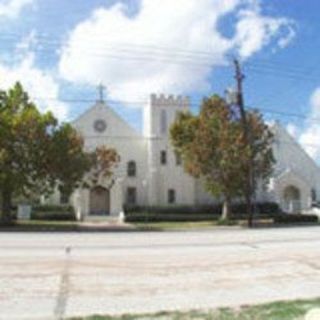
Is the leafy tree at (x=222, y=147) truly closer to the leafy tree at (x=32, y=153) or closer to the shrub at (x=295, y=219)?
the shrub at (x=295, y=219)

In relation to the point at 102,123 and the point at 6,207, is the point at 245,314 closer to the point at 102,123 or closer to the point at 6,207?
the point at 6,207

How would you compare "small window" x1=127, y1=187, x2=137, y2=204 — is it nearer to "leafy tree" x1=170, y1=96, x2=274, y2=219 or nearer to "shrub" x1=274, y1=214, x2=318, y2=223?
"leafy tree" x1=170, y1=96, x2=274, y2=219

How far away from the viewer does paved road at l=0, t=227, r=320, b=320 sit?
1123 cm

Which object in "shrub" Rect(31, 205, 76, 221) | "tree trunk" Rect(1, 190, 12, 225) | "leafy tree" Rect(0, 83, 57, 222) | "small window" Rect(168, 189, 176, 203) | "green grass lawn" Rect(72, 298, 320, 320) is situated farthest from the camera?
"small window" Rect(168, 189, 176, 203)

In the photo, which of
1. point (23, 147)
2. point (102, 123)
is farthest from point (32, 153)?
point (102, 123)

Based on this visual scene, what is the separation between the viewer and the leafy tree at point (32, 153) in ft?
128

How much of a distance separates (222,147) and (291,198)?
18821 millimetres

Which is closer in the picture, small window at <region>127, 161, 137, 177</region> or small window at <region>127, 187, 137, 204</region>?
small window at <region>127, 187, 137, 204</region>

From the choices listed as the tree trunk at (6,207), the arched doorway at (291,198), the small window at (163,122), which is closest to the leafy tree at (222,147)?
the small window at (163,122)

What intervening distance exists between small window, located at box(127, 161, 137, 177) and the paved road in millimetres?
38974

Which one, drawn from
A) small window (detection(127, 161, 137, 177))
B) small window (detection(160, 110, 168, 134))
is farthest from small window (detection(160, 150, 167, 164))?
small window (detection(127, 161, 137, 177))

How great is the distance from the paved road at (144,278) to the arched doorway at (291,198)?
4173 centimetres

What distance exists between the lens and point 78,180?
136 ft

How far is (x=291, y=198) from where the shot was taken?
6425 cm
